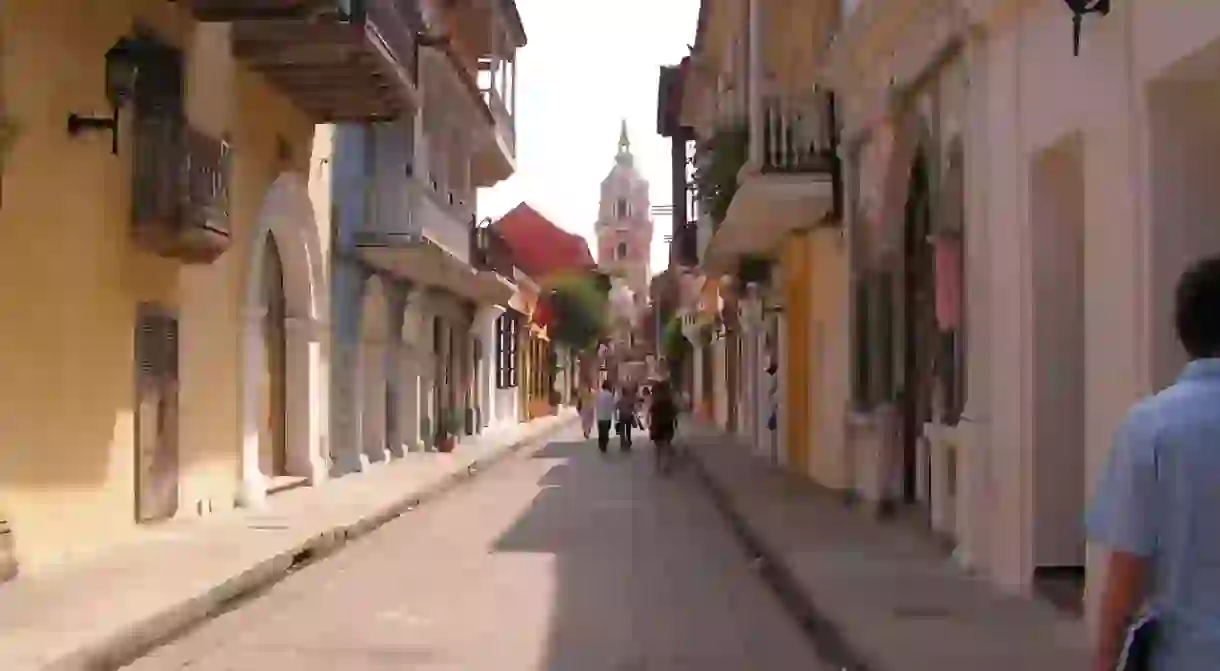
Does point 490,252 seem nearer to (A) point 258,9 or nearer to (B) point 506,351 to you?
(B) point 506,351

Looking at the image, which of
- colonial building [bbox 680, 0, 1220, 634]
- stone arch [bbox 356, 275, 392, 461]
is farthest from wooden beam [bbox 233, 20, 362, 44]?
stone arch [bbox 356, 275, 392, 461]

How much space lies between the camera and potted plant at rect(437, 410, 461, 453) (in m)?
33.0

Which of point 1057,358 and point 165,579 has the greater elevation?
point 1057,358

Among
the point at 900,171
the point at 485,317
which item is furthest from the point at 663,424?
the point at 485,317

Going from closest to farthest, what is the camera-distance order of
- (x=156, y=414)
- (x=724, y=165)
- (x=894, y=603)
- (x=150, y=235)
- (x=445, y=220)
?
(x=894, y=603)
(x=150, y=235)
(x=156, y=414)
(x=724, y=165)
(x=445, y=220)

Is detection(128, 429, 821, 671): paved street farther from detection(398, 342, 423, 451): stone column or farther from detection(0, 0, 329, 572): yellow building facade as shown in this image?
detection(398, 342, 423, 451): stone column

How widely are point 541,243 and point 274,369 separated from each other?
263ft

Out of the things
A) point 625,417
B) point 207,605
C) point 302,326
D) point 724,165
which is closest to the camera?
point 207,605

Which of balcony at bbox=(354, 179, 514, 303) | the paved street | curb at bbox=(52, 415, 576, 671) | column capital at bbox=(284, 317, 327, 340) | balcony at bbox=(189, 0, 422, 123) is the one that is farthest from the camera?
balcony at bbox=(354, 179, 514, 303)

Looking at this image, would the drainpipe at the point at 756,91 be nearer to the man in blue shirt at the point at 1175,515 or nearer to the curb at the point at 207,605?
the curb at the point at 207,605

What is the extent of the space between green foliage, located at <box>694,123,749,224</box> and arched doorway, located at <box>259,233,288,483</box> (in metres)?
6.41

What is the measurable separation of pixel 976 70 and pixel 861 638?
188 inches

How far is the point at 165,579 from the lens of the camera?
1148 cm

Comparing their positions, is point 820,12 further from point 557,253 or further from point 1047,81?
point 557,253
